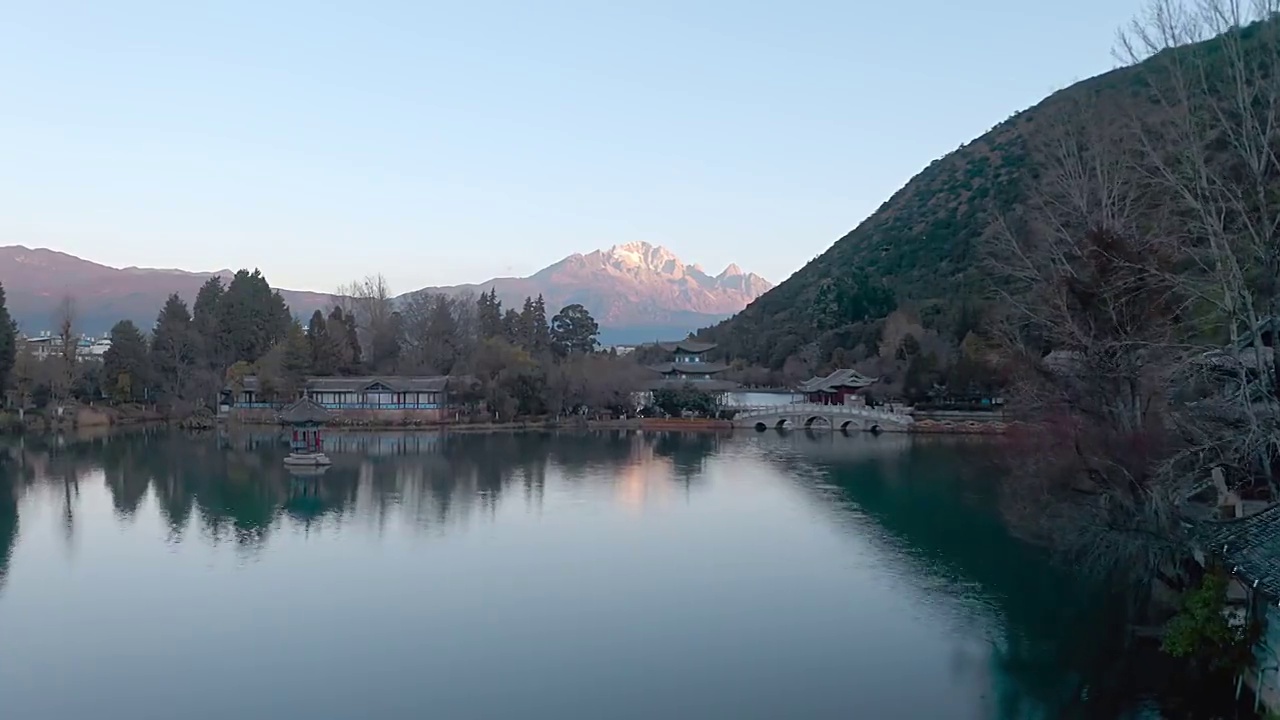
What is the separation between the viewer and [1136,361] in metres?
9.84

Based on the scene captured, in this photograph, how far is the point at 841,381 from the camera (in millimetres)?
37531

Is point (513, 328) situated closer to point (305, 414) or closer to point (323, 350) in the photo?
point (323, 350)

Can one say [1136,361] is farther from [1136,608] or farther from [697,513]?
[697,513]

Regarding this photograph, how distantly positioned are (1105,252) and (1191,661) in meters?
3.72

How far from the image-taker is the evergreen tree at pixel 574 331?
1805 inches

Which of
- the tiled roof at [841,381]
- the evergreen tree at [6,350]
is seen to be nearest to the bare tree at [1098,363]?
the tiled roof at [841,381]

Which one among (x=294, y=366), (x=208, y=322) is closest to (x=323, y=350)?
(x=294, y=366)

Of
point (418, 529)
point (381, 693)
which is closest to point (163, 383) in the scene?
point (418, 529)

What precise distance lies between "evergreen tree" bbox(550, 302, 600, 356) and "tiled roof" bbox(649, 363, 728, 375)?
3.33m

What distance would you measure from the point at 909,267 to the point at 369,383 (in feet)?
108

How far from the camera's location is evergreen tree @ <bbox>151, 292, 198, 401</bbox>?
36062 mm

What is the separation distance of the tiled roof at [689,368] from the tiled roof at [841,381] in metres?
8.06

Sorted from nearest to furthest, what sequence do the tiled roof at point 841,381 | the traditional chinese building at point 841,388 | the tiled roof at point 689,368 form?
1. the traditional chinese building at point 841,388
2. the tiled roof at point 841,381
3. the tiled roof at point 689,368

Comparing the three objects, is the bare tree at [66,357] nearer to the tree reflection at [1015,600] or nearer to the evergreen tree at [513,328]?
the evergreen tree at [513,328]
